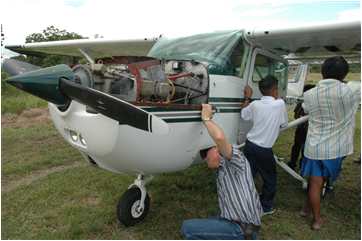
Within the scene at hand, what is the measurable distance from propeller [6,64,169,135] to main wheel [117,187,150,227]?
1.25m

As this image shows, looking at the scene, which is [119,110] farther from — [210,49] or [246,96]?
[246,96]

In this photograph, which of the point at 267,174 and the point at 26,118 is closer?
the point at 267,174

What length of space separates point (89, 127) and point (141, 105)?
1.56 ft

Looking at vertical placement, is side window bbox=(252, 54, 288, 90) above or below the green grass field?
above

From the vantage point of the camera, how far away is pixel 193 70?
368cm

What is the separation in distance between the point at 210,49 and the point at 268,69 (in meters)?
1.37

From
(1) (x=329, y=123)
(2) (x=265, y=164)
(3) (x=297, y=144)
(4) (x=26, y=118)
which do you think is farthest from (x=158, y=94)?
(4) (x=26, y=118)

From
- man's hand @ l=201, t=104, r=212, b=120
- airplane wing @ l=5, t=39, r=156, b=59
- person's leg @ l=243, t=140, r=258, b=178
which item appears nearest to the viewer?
man's hand @ l=201, t=104, r=212, b=120

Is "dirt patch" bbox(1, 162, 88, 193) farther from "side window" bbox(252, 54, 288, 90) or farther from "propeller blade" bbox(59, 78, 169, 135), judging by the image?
"side window" bbox(252, 54, 288, 90)

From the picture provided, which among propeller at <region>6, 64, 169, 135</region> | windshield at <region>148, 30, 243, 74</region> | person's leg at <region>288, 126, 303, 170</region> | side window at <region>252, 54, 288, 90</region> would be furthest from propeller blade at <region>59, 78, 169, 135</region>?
person's leg at <region>288, 126, 303, 170</region>

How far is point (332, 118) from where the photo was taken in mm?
3602

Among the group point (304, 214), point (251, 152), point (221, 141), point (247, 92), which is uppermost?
point (247, 92)

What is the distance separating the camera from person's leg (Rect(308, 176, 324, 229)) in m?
3.75

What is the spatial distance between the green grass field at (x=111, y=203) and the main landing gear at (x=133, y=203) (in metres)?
0.12
